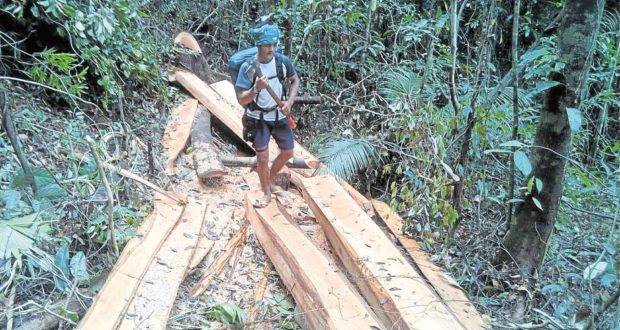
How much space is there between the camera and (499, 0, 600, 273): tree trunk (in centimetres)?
286

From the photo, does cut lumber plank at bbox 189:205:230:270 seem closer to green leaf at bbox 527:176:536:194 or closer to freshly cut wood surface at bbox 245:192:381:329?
freshly cut wood surface at bbox 245:192:381:329

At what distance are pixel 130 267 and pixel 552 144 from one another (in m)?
3.06

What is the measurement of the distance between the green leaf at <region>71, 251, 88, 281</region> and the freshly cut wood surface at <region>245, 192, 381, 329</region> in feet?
4.57

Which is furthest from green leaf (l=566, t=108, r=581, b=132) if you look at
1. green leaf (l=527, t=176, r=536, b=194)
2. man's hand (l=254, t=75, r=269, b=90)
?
man's hand (l=254, t=75, r=269, b=90)

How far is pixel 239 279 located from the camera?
3658 millimetres

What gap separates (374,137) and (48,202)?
3.25m

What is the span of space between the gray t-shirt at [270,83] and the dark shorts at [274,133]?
7 centimetres

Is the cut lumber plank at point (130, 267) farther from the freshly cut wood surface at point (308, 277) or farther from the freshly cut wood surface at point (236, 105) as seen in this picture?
the freshly cut wood surface at point (236, 105)

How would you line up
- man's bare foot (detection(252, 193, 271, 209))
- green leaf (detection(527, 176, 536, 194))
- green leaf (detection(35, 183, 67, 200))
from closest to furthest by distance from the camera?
1. green leaf (detection(527, 176, 536, 194))
2. green leaf (detection(35, 183, 67, 200))
3. man's bare foot (detection(252, 193, 271, 209))

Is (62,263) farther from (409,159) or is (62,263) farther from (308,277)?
(409,159)

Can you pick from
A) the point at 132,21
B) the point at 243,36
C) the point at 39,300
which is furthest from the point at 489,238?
the point at 243,36

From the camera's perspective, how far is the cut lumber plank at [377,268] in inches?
113

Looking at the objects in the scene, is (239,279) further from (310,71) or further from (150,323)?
(310,71)

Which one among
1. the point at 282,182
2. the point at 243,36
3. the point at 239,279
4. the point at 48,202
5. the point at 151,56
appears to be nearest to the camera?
the point at 48,202
